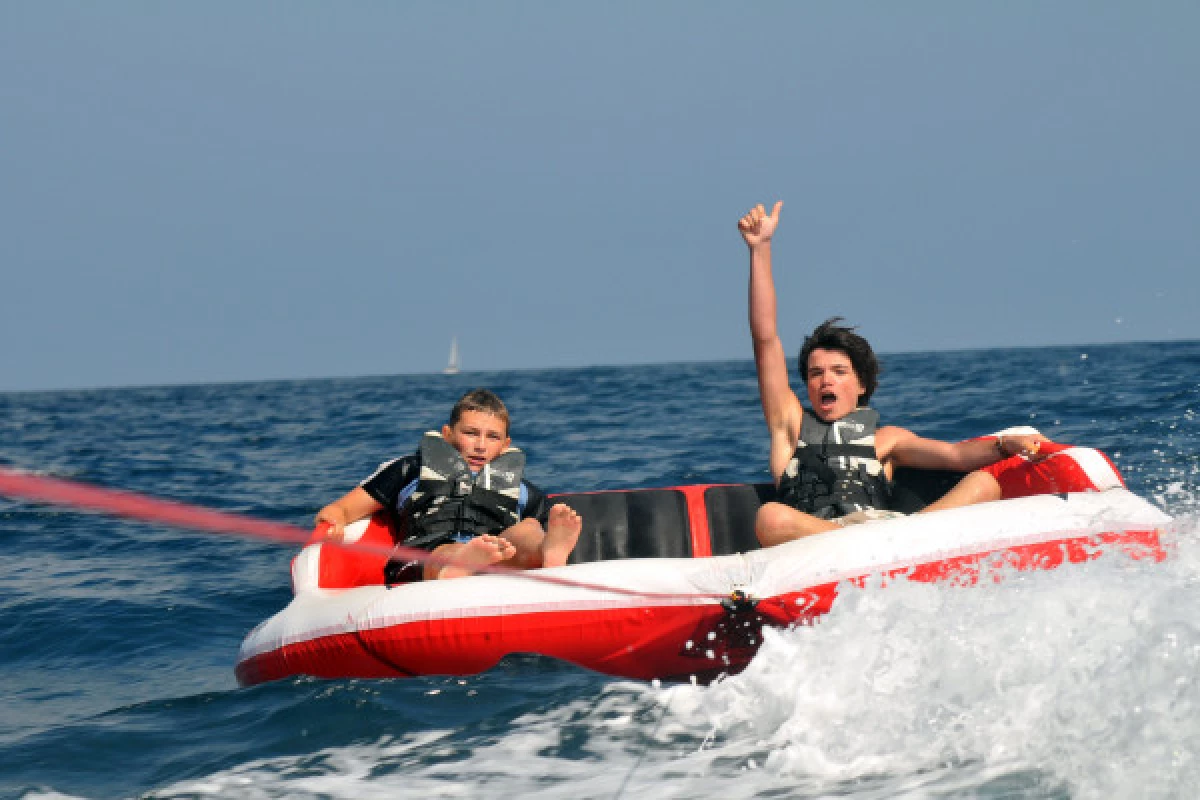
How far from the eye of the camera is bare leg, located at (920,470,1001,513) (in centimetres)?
385

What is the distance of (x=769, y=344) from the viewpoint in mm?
4195

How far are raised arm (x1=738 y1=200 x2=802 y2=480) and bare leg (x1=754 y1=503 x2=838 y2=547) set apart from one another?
2.20 feet

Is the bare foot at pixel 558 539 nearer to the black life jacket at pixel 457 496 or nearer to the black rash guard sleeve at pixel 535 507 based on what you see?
the black life jacket at pixel 457 496

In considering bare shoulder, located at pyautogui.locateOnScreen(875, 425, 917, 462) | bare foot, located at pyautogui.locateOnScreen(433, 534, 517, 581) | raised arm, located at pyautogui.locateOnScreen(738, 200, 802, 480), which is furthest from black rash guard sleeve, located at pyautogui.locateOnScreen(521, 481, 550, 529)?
bare shoulder, located at pyautogui.locateOnScreen(875, 425, 917, 462)

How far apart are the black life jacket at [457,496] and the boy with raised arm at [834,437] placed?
3.17 ft

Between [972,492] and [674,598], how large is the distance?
4.13 feet

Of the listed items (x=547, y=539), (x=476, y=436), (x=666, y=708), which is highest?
(x=476, y=436)

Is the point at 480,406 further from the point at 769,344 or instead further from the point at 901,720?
the point at 901,720

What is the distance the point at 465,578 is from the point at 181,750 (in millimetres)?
879

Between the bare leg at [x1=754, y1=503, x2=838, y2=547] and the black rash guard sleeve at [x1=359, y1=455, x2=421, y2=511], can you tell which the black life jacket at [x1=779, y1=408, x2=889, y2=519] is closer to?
the bare leg at [x1=754, y1=503, x2=838, y2=547]

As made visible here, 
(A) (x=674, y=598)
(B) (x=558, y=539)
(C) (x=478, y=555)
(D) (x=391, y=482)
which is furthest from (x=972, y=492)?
(D) (x=391, y=482)

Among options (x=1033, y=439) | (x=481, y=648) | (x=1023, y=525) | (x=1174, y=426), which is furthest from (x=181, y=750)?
(x=1174, y=426)

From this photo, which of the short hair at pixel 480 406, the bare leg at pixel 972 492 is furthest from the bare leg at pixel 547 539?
the bare leg at pixel 972 492

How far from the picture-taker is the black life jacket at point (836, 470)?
3.98 m
